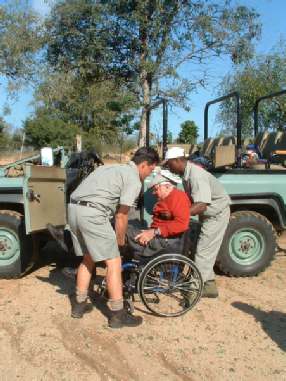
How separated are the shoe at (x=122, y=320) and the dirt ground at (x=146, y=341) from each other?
0.06 metres

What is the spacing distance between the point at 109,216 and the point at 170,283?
878mm

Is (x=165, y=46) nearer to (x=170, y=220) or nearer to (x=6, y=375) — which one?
(x=170, y=220)

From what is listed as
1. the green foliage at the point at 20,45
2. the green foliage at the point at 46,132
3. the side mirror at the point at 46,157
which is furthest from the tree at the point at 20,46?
the green foliage at the point at 46,132

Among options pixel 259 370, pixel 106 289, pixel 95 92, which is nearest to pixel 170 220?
pixel 106 289

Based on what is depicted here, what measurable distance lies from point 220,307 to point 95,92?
9.16 meters

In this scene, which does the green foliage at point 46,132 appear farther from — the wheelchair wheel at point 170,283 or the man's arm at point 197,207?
the wheelchair wheel at point 170,283

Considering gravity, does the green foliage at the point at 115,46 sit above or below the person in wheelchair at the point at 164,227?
above

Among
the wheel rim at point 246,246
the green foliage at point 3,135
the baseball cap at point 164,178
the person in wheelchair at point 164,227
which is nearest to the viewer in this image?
the person in wheelchair at point 164,227

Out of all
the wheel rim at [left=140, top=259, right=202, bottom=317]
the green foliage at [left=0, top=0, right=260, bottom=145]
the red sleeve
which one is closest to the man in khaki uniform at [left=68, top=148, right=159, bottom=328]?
the wheel rim at [left=140, top=259, right=202, bottom=317]

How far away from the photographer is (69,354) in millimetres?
4199

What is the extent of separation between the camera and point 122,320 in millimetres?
4801

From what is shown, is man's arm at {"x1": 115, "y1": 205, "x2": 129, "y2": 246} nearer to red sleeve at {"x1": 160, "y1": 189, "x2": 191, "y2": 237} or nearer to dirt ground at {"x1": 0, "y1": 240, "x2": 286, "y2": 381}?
red sleeve at {"x1": 160, "y1": 189, "x2": 191, "y2": 237}

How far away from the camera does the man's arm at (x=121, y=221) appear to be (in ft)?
15.6

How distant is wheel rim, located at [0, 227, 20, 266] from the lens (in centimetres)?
605
